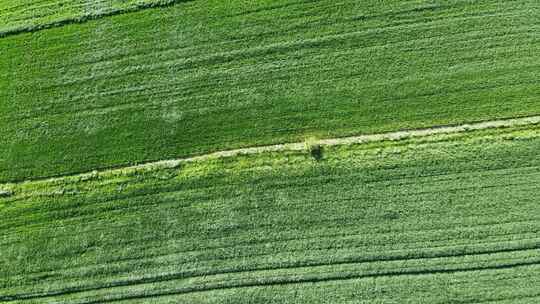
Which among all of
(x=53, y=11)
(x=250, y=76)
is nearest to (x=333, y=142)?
(x=250, y=76)

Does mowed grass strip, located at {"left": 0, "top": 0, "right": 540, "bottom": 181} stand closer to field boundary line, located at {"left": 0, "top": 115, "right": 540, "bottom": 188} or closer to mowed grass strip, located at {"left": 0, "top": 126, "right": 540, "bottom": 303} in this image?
field boundary line, located at {"left": 0, "top": 115, "right": 540, "bottom": 188}

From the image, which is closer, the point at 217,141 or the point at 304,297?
the point at 304,297

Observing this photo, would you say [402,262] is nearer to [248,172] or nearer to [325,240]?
[325,240]

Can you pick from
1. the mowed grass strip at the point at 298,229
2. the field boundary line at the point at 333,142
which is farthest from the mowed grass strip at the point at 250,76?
the mowed grass strip at the point at 298,229

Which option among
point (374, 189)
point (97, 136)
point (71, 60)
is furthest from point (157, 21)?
point (374, 189)

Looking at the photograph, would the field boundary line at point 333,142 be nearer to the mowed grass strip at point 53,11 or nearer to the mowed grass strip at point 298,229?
the mowed grass strip at point 298,229

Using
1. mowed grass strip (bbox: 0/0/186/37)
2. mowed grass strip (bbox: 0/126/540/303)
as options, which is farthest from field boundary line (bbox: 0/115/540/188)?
mowed grass strip (bbox: 0/0/186/37)

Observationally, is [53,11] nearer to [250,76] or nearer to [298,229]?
[250,76]
